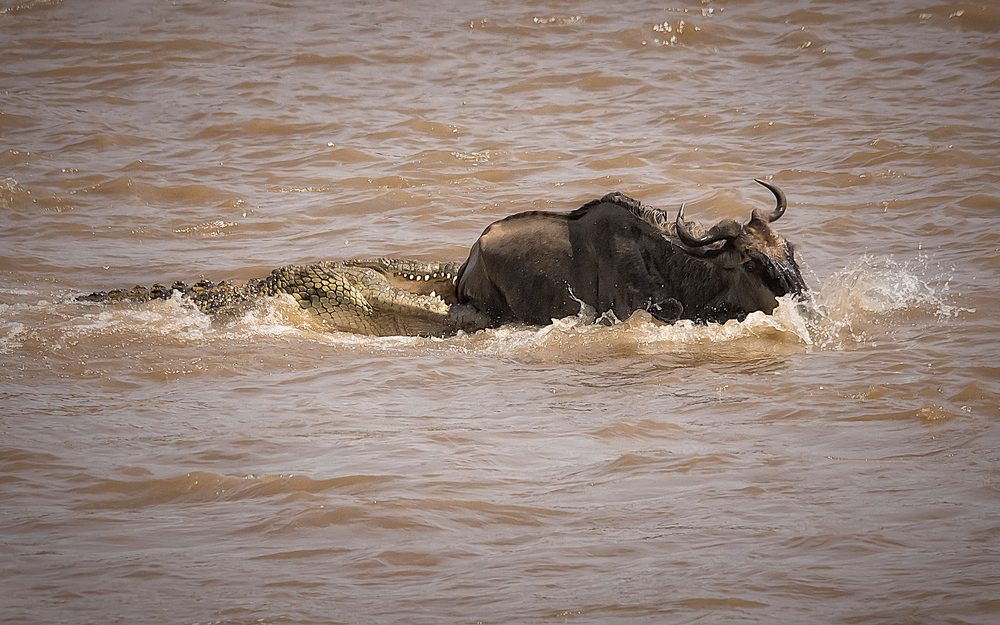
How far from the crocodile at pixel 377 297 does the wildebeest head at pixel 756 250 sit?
166 cm

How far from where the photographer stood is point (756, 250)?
683cm

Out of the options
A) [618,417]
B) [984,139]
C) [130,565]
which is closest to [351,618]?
[130,565]

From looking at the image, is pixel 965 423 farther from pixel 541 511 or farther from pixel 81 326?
pixel 81 326

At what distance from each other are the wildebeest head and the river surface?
1.22 feet

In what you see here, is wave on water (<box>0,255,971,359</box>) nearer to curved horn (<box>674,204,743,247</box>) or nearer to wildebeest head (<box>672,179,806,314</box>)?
wildebeest head (<box>672,179,806,314</box>)

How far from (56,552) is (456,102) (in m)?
12.0

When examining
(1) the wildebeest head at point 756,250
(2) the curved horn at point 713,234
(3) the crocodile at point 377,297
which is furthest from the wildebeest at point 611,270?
(3) the crocodile at point 377,297

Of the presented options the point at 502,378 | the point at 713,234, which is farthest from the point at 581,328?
the point at 713,234

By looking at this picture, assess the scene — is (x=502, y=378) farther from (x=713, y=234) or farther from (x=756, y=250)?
(x=756, y=250)

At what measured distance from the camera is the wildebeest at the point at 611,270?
7.05 metres

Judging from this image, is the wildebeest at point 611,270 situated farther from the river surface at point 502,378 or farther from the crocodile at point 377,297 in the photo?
the crocodile at point 377,297

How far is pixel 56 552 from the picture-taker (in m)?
4.57

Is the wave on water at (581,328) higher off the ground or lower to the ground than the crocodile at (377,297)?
lower

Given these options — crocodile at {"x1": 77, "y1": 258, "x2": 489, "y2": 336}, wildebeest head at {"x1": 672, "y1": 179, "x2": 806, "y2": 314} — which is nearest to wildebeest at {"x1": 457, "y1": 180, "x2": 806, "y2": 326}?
wildebeest head at {"x1": 672, "y1": 179, "x2": 806, "y2": 314}
